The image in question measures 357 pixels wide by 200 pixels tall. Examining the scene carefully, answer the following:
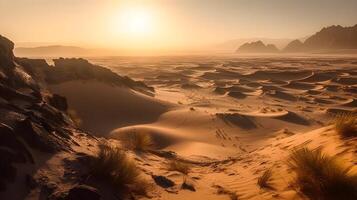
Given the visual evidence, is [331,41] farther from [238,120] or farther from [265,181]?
[265,181]

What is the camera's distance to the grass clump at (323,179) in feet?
18.4

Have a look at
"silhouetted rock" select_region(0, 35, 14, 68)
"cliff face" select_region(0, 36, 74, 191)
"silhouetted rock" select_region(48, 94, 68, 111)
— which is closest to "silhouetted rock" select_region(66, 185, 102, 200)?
"cliff face" select_region(0, 36, 74, 191)

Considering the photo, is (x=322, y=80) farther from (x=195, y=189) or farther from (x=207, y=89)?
(x=195, y=189)

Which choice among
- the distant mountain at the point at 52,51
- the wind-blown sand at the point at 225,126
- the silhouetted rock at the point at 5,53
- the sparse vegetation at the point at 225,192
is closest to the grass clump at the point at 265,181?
the wind-blown sand at the point at 225,126

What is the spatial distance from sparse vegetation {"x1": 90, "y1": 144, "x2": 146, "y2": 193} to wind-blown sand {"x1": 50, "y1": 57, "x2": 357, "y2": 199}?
486 millimetres

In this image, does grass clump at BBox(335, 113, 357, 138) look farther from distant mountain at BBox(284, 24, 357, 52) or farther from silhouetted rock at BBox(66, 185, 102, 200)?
distant mountain at BBox(284, 24, 357, 52)

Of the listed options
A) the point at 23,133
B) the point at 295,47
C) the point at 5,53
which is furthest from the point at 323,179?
the point at 295,47

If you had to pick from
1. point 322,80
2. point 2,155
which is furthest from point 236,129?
point 322,80

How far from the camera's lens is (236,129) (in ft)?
54.3

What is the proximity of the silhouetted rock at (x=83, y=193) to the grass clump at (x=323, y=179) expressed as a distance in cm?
306

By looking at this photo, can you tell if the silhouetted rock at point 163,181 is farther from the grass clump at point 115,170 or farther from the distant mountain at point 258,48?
the distant mountain at point 258,48

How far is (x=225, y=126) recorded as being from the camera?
55.1 feet

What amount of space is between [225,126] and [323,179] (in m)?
10.9

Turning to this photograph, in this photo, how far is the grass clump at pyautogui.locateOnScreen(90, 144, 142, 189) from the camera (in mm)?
6730
